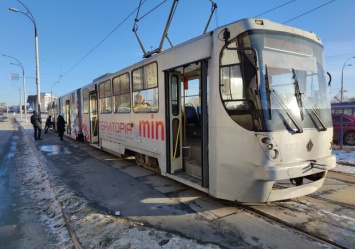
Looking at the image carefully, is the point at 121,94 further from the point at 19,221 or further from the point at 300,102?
the point at 300,102

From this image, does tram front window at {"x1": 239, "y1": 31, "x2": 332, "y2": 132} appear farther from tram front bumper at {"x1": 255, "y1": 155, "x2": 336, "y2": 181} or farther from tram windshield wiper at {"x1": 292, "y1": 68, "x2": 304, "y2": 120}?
tram front bumper at {"x1": 255, "y1": 155, "x2": 336, "y2": 181}

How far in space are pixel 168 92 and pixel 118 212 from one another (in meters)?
2.56

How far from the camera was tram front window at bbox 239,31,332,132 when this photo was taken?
3832 mm

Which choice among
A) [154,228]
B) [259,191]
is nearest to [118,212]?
[154,228]

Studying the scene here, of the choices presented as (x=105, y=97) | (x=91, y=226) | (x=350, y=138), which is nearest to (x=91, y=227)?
(x=91, y=226)

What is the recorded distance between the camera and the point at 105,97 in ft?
31.2

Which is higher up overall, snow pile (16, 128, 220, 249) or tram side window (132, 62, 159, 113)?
tram side window (132, 62, 159, 113)

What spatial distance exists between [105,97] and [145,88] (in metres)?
3.49

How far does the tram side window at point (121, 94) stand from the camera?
24.9ft

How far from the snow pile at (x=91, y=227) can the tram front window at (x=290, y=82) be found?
207cm

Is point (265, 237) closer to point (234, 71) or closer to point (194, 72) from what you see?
point (234, 71)

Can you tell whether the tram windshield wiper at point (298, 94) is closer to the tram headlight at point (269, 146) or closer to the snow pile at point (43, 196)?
the tram headlight at point (269, 146)

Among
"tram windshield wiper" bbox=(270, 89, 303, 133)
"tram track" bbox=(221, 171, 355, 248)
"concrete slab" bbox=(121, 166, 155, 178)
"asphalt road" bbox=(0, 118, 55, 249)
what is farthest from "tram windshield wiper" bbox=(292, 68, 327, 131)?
"concrete slab" bbox=(121, 166, 155, 178)

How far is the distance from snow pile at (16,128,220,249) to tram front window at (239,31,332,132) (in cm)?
207
